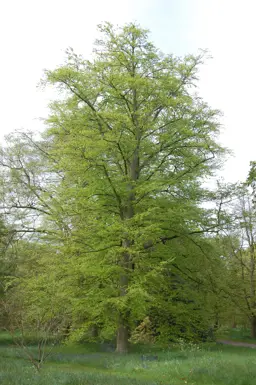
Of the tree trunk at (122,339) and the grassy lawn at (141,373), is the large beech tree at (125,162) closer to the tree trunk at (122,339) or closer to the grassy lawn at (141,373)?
the tree trunk at (122,339)

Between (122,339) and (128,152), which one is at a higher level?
(128,152)

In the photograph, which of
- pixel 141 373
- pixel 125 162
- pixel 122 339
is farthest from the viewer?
pixel 125 162

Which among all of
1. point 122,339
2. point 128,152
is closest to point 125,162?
point 128,152

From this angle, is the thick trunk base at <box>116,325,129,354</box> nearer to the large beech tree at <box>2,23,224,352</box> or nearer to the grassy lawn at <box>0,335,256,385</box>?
the large beech tree at <box>2,23,224,352</box>

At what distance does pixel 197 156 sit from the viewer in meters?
16.0

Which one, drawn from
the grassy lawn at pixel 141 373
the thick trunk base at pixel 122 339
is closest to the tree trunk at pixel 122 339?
the thick trunk base at pixel 122 339

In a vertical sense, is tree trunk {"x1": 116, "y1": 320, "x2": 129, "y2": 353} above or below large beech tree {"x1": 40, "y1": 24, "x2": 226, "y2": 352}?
below

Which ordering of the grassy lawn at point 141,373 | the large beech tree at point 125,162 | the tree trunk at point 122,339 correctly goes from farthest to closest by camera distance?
the tree trunk at point 122,339 → the large beech tree at point 125,162 → the grassy lawn at point 141,373

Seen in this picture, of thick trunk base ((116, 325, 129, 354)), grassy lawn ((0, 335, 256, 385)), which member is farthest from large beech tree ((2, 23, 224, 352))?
grassy lawn ((0, 335, 256, 385))

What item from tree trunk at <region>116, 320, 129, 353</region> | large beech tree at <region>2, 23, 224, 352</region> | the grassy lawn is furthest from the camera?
tree trunk at <region>116, 320, 129, 353</region>

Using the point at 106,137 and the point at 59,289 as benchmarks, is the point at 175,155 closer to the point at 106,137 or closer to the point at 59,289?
the point at 106,137

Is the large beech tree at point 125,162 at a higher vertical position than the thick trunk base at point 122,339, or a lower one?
higher

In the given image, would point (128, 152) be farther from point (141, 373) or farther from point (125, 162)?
point (141, 373)

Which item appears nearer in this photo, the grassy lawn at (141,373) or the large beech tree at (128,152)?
the grassy lawn at (141,373)
